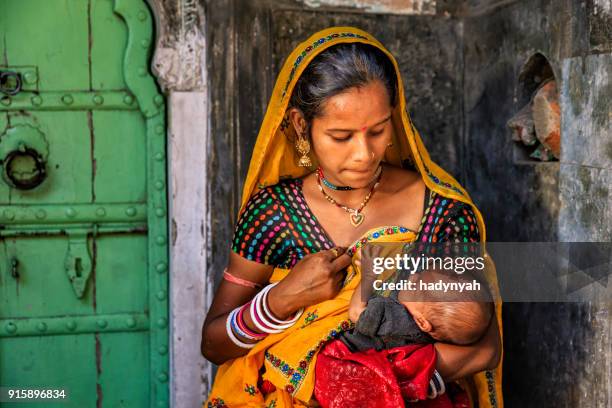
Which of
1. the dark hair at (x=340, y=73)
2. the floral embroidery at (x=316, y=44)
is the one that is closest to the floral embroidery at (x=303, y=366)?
the dark hair at (x=340, y=73)

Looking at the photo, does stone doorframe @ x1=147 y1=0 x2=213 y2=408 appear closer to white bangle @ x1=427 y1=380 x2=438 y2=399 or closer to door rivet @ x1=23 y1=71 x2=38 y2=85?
door rivet @ x1=23 y1=71 x2=38 y2=85

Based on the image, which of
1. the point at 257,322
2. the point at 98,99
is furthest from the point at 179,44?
the point at 257,322

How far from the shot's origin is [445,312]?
6.50ft

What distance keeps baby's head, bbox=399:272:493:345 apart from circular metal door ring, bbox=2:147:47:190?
150 cm

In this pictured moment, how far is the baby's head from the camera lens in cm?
198

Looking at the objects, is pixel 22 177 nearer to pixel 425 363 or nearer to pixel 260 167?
pixel 260 167

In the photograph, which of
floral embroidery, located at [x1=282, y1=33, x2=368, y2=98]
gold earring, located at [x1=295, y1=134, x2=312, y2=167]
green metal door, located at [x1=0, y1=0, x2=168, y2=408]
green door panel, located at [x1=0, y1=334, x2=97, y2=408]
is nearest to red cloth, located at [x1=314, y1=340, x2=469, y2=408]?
gold earring, located at [x1=295, y1=134, x2=312, y2=167]

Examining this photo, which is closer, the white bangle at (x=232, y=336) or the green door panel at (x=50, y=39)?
the white bangle at (x=232, y=336)

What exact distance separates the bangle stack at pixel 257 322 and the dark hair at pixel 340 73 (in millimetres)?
516

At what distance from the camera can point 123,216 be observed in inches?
118

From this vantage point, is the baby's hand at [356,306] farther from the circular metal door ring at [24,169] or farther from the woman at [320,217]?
the circular metal door ring at [24,169]

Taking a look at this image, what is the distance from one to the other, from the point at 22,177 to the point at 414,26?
1.54m

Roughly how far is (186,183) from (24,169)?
573 mm

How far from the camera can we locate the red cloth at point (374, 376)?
6.39 feet
